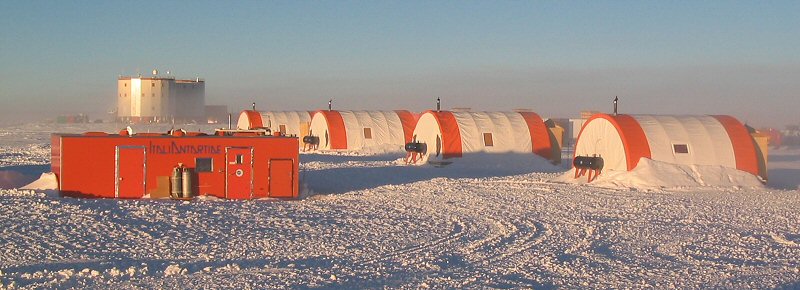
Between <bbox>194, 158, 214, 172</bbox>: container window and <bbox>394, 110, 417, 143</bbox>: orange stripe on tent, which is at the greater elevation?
<bbox>394, 110, 417, 143</bbox>: orange stripe on tent

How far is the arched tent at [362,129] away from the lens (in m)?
48.1

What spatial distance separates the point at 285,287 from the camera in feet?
37.6

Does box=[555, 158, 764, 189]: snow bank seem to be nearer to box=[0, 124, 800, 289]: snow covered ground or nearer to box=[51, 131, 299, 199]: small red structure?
box=[0, 124, 800, 289]: snow covered ground

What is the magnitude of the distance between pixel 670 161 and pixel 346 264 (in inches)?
723

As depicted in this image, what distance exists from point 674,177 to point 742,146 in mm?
3566

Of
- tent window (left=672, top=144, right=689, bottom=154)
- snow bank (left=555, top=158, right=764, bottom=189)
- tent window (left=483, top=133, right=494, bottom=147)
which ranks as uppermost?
tent window (left=672, top=144, right=689, bottom=154)

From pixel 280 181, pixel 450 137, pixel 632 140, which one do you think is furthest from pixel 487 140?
pixel 280 181

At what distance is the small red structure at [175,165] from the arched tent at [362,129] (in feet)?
75.8

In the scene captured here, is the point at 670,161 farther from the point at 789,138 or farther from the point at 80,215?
the point at 789,138

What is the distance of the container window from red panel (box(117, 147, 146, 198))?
1373mm

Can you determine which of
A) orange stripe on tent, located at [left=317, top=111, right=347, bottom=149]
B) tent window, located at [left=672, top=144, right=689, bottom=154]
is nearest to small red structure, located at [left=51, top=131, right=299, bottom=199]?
tent window, located at [left=672, top=144, right=689, bottom=154]

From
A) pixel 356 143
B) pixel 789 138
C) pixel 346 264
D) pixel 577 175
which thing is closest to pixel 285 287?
pixel 346 264

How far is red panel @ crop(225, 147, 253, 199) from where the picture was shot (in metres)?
24.0

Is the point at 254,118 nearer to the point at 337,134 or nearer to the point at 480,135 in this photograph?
the point at 337,134
